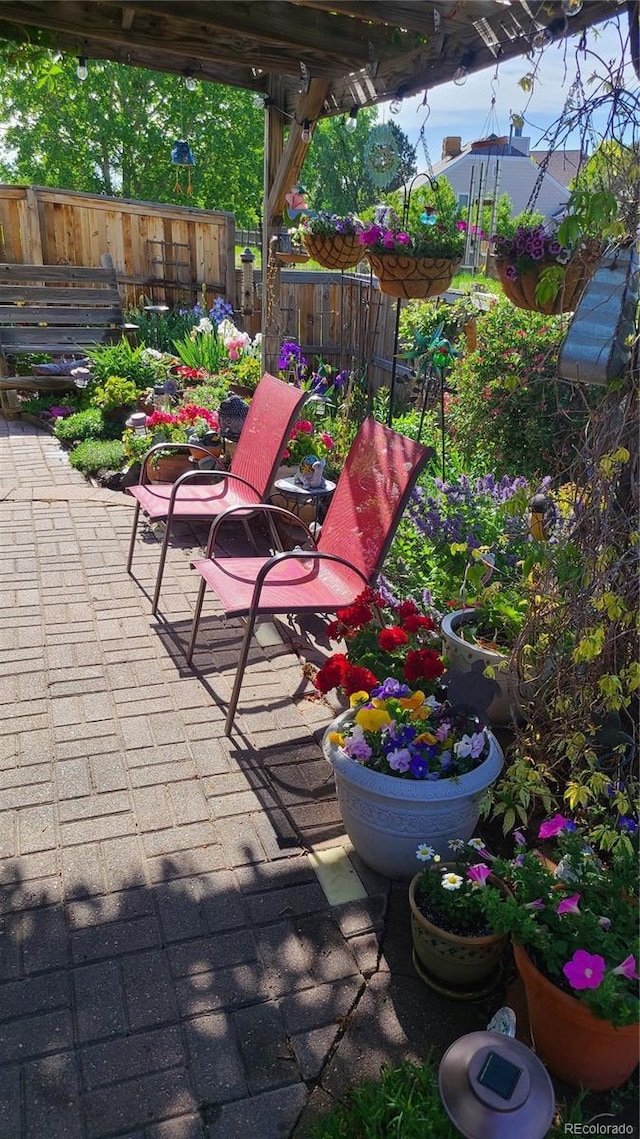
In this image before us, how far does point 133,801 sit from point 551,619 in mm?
1448

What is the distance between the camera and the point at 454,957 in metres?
1.77

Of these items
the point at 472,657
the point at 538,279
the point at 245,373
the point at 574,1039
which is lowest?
the point at 574,1039

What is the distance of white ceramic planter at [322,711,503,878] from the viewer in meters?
1.97

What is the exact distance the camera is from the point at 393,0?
3.06 meters

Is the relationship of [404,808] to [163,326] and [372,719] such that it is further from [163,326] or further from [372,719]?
[163,326]

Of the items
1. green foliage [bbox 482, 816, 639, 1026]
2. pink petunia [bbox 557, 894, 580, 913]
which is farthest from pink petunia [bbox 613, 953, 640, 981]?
pink petunia [bbox 557, 894, 580, 913]

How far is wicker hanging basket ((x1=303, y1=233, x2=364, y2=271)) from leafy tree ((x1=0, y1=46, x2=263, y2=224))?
20437 millimetres

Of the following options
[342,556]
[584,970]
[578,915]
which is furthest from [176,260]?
[584,970]

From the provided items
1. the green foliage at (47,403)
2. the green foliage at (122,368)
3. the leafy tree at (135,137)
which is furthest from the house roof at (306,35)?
the leafy tree at (135,137)

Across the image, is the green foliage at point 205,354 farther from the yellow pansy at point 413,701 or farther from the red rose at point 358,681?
the yellow pansy at point 413,701

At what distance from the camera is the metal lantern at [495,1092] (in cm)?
136

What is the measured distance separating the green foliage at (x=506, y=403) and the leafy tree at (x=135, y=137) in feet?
63.0

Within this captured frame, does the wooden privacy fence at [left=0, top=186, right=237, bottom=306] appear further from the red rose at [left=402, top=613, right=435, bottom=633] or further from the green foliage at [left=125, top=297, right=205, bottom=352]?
the red rose at [left=402, top=613, right=435, bottom=633]

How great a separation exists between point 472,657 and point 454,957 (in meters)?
1.07
